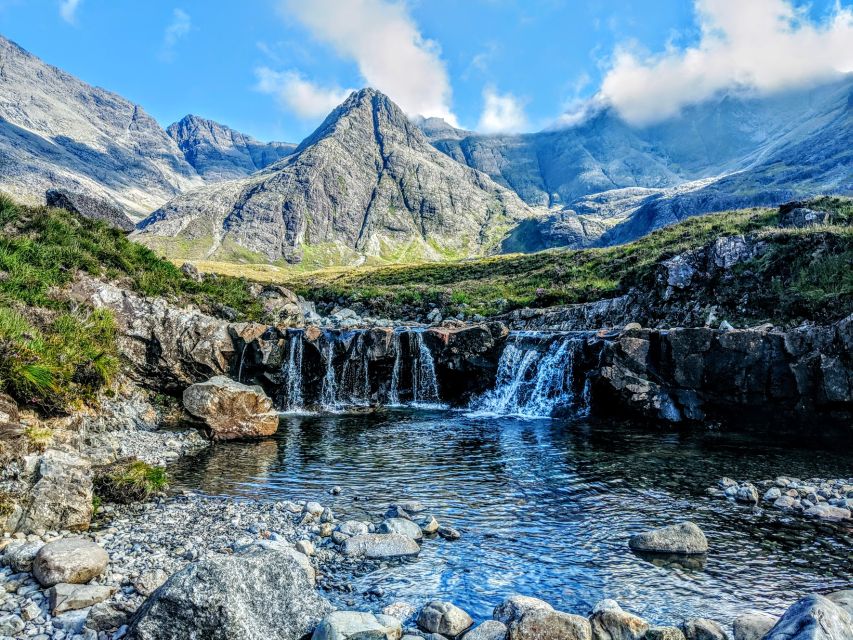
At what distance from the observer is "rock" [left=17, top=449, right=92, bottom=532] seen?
30.8ft

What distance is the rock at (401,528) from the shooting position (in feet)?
33.6

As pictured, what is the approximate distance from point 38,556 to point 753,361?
24100mm

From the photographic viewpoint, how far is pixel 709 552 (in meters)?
9.34

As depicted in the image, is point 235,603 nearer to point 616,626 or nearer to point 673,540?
point 616,626

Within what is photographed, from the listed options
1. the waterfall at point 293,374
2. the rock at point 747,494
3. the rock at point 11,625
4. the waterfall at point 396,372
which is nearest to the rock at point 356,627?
the rock at point 11,625

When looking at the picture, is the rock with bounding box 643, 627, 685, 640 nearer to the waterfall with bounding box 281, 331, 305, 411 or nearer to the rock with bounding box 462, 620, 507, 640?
the rock with bounding box 462, 620, 507, 640

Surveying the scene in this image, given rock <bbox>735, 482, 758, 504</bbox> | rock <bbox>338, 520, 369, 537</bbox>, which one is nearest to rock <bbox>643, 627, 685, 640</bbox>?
rock <bbox>338, 520, 369, 537</bbox>

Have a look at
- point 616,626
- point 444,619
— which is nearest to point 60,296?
point 444,619

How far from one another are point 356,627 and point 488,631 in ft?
6.13

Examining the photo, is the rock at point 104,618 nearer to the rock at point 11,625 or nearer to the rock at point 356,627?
the rock at point 11,625

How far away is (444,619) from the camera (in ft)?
22.6

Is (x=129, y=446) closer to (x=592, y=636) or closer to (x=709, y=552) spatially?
(x=592, y=636)

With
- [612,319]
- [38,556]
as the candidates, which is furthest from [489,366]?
[38,556]

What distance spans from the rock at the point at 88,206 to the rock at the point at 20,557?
2835 cm
